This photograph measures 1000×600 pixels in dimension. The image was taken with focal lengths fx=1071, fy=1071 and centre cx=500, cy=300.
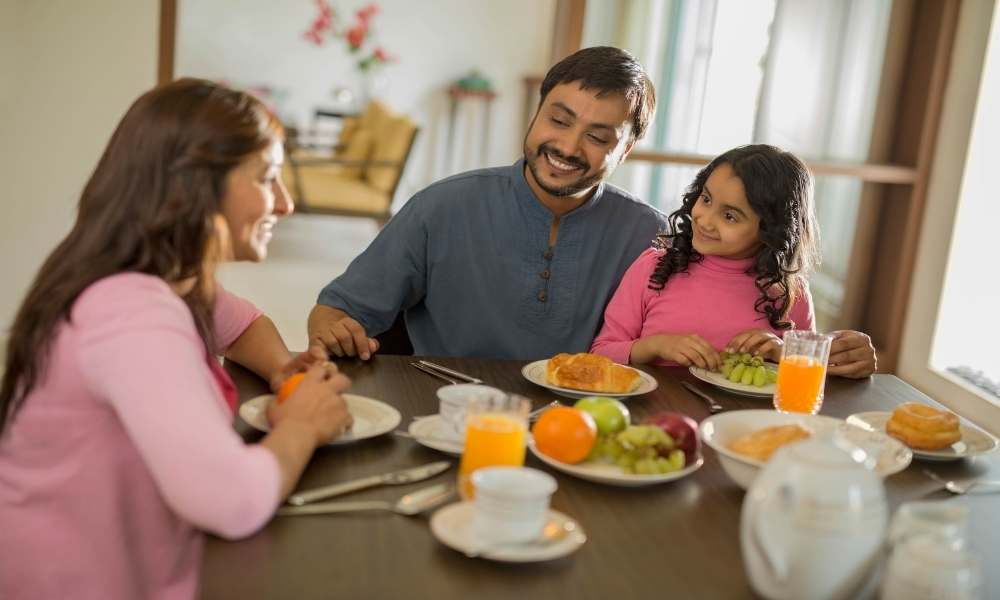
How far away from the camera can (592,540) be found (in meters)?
1.10

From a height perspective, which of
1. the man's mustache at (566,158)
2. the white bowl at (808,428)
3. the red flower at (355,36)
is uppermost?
the red flower at (355,36)

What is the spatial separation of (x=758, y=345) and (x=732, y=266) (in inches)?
11.0

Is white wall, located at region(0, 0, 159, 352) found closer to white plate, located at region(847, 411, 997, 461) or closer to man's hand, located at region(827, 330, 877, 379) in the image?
man's hand, located at region(827, 330, 877, 379)

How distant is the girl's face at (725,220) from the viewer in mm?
2070

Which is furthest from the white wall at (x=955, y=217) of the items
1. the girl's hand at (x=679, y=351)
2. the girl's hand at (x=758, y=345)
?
the girl's hand at (x=679, y=351)

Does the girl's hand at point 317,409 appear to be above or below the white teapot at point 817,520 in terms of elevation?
below

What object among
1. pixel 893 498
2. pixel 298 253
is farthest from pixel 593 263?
pixel 298 253

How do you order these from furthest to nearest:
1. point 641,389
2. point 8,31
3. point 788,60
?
point 788,60 → point 8,31 → point 641,389

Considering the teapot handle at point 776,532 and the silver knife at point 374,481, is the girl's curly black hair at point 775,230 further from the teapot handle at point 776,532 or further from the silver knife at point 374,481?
the teapot handle at point 776,532

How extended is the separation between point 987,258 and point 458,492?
9.70ft

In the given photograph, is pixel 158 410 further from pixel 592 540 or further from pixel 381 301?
pixel 381 301

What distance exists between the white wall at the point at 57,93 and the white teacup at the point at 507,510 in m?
2.76

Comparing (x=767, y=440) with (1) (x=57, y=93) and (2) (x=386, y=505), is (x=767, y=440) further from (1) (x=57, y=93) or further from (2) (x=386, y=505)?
(1) (x=57, y=93)

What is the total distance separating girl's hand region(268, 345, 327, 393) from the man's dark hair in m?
0.89
